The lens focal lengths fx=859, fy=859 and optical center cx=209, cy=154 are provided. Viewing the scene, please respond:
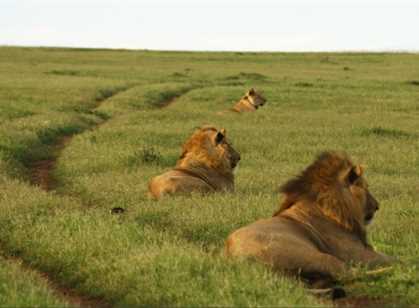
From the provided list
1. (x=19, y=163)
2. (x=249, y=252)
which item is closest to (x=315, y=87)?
(x=19, y=163)

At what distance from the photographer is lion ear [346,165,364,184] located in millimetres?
8406

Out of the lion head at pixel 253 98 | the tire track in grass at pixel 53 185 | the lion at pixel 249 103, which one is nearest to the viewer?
the tire track in grass at pixel 53 185

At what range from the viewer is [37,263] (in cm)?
888

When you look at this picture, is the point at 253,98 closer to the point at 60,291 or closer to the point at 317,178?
the point at 317,178

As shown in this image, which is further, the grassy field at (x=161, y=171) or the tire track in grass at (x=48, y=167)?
the tire track in grass at (x=48, y=167)

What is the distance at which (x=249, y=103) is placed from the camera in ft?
97.0

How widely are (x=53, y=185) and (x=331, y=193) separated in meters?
8.00

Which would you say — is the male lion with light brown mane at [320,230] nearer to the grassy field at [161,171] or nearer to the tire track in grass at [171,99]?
the grassy field at [161,171]

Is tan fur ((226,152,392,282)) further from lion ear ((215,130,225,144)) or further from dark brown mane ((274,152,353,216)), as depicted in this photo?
lion ear ((215,130,225,144))

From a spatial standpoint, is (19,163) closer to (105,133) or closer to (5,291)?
(105,133)

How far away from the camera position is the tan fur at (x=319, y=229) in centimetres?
745

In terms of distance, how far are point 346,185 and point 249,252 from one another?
1492mm

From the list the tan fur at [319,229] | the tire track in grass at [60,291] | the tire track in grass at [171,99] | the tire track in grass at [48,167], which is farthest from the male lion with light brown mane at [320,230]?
the tire track in grass at [171,99]

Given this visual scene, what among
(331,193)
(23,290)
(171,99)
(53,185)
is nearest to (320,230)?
(331,193)
